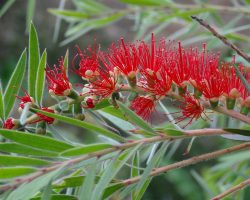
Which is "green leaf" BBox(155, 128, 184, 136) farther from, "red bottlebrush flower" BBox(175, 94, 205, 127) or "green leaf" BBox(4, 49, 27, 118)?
"green leaf" BBox(4, 49, 27, 118)

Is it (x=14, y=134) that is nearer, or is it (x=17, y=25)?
(x=14, y=134)

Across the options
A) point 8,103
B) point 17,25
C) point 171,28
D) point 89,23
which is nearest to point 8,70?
point 17,25

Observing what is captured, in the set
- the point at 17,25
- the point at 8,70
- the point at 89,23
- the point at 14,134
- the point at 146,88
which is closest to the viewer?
the point at 14,134

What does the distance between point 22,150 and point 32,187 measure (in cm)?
6

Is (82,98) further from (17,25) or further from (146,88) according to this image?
(17,25)

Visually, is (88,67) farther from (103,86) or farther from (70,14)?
(70,14)

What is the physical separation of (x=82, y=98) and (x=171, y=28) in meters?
3.93

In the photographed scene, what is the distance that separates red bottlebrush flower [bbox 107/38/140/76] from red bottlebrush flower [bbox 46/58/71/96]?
0.22 ft

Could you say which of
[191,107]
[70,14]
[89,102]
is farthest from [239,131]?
[70,14]

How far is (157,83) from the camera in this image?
2.21 ft

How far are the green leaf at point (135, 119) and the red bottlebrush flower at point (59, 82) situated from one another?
92 millimetres

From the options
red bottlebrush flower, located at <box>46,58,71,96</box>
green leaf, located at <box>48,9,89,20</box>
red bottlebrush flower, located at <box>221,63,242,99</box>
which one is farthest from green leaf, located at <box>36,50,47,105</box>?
green leaf, located at <box>48,9,89,20</box>

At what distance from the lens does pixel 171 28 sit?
4.53m

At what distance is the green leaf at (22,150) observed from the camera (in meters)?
0.59
